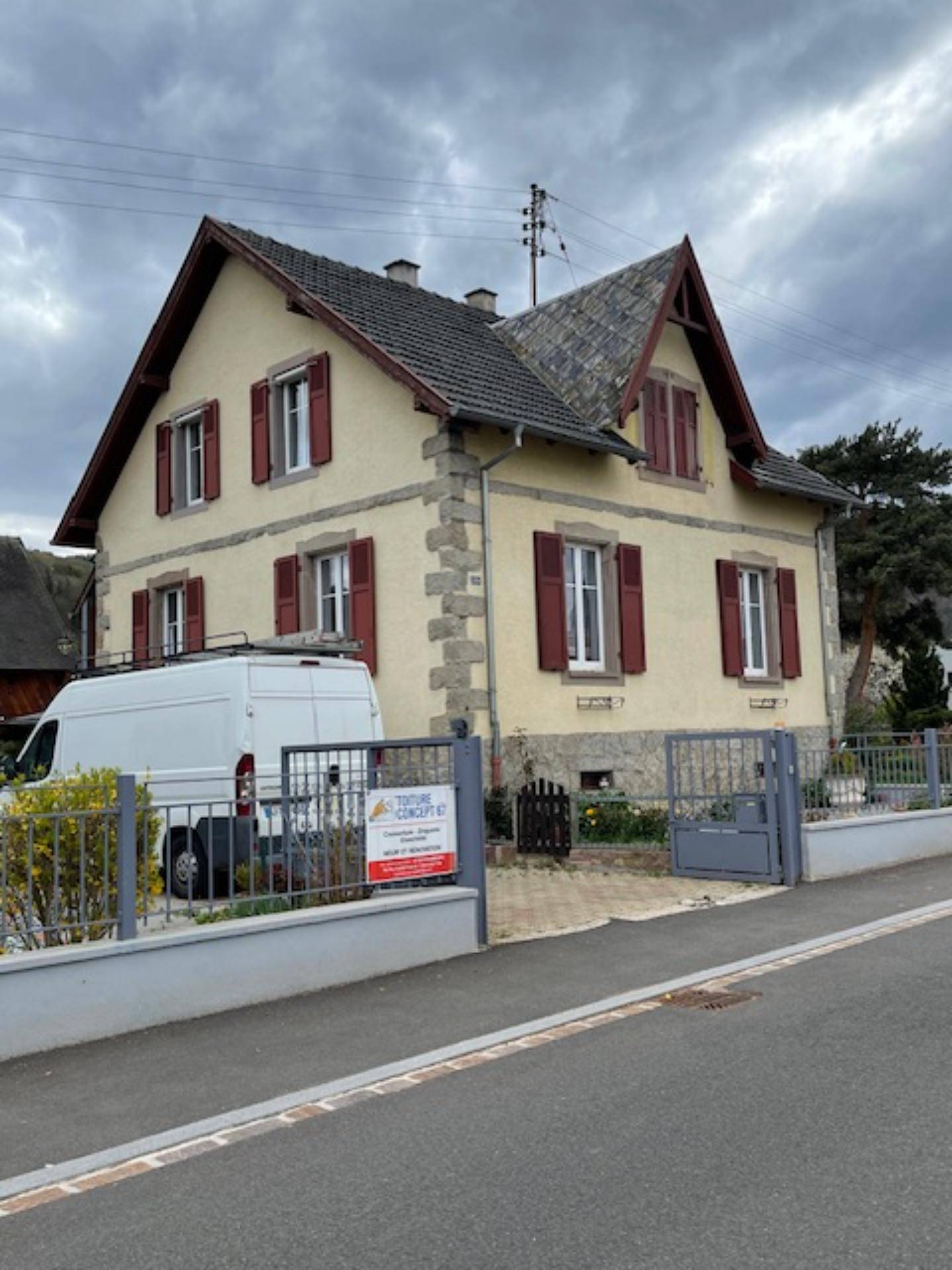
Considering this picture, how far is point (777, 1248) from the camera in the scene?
358cm

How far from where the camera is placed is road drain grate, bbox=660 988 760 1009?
679cm

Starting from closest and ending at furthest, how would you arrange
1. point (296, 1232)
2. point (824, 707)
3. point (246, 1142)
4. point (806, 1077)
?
point (296, 1232), point (246, 1142), point (806, 1077), point (824, 707)

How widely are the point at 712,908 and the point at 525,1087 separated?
16.6 ft

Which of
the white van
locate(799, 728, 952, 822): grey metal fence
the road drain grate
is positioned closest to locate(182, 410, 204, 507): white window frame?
the white van

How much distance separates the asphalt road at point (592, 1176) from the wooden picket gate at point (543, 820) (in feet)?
24.6

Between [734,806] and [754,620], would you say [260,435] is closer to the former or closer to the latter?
[754,620]

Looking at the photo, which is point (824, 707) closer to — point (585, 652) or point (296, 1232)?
point (585, 652)

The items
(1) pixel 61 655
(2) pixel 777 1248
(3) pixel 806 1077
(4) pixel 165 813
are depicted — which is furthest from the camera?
(1) pixel 61 655

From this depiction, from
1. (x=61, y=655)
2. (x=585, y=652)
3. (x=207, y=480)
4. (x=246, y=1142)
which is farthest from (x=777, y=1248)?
(x=61, y=655)

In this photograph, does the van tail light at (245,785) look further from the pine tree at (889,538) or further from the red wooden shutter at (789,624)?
the pine tree at (889,538)

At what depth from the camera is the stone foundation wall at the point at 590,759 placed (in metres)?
15.6

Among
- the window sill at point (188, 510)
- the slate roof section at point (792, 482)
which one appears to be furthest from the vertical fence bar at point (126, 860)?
the slate roof section at point (792, 482)

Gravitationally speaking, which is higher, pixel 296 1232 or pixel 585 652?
pixel 585 652

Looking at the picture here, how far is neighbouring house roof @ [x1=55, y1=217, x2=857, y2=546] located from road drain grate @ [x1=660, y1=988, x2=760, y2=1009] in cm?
900
